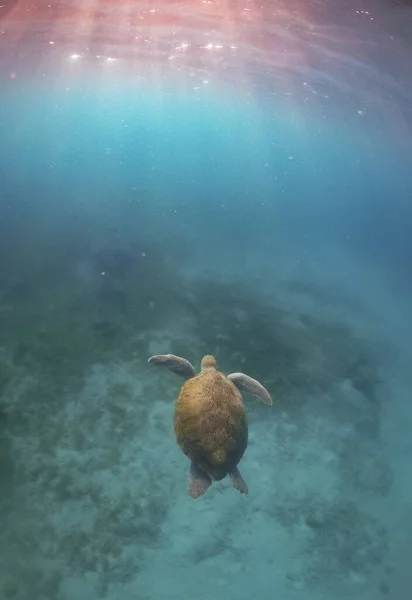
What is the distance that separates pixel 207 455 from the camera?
4957 mm

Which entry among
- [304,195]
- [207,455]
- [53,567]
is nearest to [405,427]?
[207,455]

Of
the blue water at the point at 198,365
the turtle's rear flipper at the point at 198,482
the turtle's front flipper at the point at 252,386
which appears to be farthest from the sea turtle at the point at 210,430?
the blue water at the point at 198,365

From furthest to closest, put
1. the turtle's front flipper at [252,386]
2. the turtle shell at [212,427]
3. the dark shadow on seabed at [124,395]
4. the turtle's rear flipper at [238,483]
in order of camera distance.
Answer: the dark shadow on seabed at [124,395] → the turtle's front flipper at [252,386] → the turtle's rear flipper at [238,483] → the turtle shell at [212,427]

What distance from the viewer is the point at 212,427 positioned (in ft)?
16.2

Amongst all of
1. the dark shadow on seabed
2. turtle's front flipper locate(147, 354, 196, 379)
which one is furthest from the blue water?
turtle's front flipper locate(147, 354, 196, 379)

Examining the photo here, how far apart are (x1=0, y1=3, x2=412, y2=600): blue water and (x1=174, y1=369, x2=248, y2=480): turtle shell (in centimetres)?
380

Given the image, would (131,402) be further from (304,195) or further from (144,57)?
(304,195)

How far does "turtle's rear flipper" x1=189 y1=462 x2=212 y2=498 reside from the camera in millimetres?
4969

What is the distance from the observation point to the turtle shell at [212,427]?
493 centimetres

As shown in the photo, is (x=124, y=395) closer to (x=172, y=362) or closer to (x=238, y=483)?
(x=172, y=362)

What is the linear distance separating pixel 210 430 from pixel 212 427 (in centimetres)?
4

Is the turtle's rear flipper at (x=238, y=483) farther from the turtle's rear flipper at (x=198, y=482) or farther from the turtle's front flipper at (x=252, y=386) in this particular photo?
the turtle's front flipper at (x=252, y=386)

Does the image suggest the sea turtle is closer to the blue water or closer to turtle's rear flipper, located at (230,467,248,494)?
turtle's rear flipper, located at (230,467,248,494)

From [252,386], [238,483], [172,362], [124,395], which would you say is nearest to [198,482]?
[238,483]
